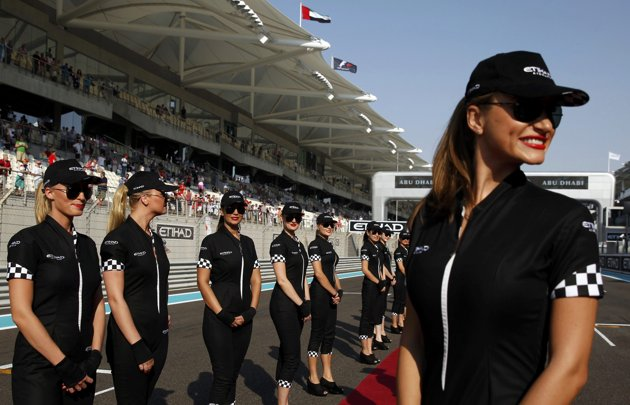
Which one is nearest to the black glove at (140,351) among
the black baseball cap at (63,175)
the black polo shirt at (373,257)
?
the black baseball cap at (63,175)

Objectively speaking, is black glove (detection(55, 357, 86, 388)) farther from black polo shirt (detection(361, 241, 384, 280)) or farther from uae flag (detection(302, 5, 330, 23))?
uae flag (detection(302, 5, 330, 23))

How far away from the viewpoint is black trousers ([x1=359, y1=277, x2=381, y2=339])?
8284 mm

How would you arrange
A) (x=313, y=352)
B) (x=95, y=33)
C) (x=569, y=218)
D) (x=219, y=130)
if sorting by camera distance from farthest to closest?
(x=219, y=130)
(x=95, y=33)
(x=313, y=352)
(x=569, y=218)

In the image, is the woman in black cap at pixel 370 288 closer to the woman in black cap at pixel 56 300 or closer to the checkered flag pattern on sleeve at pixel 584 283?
the woman in black cap at pixel 56 300

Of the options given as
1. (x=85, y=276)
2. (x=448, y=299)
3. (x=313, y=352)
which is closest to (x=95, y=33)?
(x=313, y=352)

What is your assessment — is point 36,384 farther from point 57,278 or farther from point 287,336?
point 287,336

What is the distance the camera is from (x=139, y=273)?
3.79 m

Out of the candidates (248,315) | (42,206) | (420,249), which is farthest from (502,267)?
(248,315)

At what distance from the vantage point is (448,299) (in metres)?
1.62

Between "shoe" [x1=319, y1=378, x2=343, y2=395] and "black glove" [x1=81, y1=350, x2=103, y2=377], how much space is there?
11.9 ft

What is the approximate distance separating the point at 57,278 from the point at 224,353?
5.72ft

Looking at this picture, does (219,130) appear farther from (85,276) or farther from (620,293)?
(85,276)

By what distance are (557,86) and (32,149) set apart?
21.9m

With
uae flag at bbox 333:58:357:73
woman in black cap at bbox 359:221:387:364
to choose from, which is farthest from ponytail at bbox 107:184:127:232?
uae flag at bbox 333:58:357:73
